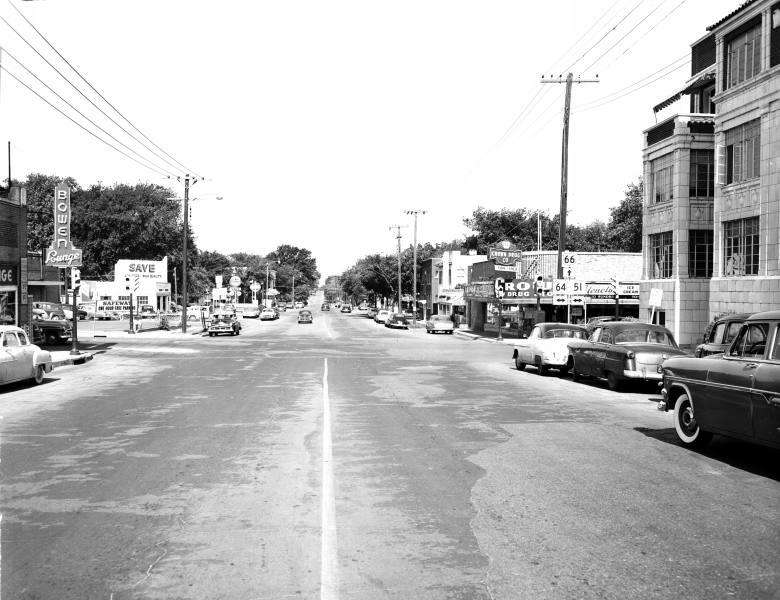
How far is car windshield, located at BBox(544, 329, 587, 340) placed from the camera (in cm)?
2254

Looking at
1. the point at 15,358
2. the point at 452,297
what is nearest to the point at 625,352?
the point at 15,358

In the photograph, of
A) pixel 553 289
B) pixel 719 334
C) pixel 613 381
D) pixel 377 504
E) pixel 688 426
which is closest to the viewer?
pixel 377 504

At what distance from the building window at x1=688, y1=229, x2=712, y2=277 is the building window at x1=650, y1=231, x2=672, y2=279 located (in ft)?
3.11

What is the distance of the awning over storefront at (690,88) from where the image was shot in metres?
30.5

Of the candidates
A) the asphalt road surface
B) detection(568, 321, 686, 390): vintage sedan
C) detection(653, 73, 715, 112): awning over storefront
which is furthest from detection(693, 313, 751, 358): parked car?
detection(653, 73, 715, 112): awning over storefront

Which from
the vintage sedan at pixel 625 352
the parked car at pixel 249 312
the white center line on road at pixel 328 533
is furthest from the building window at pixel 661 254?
the parked car at pixel 249 312

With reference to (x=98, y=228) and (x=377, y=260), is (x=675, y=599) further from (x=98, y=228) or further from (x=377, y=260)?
(x=377, y=260)

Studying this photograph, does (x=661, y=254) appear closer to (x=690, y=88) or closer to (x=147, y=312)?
(x=690, y=88)

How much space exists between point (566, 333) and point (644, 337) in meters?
4.92

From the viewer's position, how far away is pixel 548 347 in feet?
72.0

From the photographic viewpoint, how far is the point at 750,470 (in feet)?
28.0

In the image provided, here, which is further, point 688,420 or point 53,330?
point 53,330

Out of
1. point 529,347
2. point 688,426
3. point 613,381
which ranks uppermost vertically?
point 529,347

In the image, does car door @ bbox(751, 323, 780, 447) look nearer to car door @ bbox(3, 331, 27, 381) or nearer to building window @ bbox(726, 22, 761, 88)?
car door @ bbox(3, 331, 27, 381)
